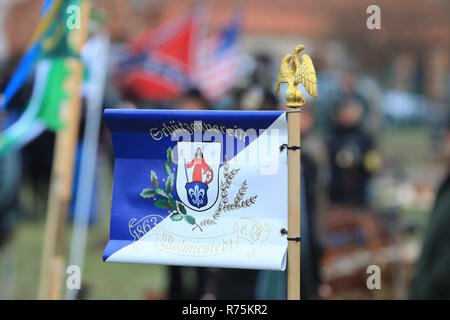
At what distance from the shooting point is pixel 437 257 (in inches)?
119

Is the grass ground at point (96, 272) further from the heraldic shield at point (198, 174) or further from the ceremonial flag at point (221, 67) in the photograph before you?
the heraldic shield at point (198, 174)

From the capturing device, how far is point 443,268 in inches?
117

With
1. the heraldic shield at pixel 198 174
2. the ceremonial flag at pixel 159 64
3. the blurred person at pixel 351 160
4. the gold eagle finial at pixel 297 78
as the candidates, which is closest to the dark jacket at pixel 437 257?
the gold eagle finial at pixel 297 78

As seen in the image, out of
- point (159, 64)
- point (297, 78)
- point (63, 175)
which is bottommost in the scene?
point (297, 78)

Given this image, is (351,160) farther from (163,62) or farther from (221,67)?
(221,67)

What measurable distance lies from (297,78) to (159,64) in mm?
5204

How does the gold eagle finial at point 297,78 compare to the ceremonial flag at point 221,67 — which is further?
the ceremonial flag at point 221,67

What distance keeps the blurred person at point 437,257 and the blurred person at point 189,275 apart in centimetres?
183

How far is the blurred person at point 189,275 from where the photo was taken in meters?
4.54

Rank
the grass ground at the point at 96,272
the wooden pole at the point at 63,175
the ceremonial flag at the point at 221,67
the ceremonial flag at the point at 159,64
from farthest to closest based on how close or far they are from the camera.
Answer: the ceremonial flag at the point at 221,67 → the ceremonial flag at the point at 159,64 → the grass ground at the point at 96,272 → the wooden pole at the point at 63,175

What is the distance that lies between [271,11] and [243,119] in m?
36.7

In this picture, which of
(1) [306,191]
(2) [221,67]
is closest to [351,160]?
(1) [306,191]

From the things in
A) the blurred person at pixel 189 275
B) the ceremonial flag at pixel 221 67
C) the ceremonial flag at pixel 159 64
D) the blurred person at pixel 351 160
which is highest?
the ceremonial flag at pixel 221 67

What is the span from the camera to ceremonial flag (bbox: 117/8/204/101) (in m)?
7.05
